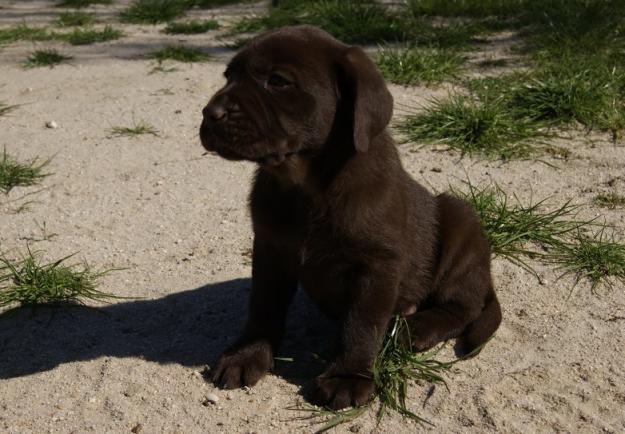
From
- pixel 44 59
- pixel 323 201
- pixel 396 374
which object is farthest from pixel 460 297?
pixel 44 59

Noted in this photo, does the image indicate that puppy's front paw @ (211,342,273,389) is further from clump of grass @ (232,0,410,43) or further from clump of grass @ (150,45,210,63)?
clump of grass @ (232,0,410,43)

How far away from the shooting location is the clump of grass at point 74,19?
9998 mm

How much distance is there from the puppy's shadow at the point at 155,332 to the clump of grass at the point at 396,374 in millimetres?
309

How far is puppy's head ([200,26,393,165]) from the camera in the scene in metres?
3.38

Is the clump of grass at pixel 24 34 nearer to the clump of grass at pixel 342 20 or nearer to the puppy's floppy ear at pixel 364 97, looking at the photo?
the clump of grass at pixel 342 20

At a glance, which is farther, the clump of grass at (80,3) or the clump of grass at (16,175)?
the clump of grass at (80,3)

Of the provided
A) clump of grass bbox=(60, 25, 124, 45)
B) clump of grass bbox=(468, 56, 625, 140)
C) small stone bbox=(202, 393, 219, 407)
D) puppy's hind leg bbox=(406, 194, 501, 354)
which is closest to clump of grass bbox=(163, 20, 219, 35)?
clump of grass bbox=(60, 25, 124, 45)

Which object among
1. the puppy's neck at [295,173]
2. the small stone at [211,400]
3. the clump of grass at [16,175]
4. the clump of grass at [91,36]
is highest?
the puppy's neck at [295,173]

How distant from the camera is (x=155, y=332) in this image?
4203mm

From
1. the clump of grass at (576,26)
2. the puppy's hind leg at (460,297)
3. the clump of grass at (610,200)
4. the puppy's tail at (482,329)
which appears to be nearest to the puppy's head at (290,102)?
the puppy's hind leg at (460,297)

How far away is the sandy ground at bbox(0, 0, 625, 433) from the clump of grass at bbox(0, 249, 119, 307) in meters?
0.09

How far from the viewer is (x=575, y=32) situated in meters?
7.77

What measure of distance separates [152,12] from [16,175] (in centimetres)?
460

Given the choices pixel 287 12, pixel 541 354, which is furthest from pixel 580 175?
pixel 287 12
